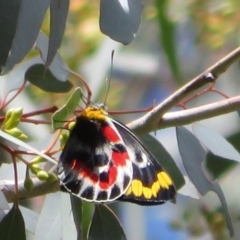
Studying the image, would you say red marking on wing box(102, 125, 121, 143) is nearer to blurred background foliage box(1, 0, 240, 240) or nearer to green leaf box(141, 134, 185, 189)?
green leaf box(141, 134, 185, 189)

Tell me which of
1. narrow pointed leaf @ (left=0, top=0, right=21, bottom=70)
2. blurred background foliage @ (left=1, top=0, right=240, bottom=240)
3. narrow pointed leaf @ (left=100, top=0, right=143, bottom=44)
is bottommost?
blurred background foliage @ (left=1, top=0, right=240, bottom=240)

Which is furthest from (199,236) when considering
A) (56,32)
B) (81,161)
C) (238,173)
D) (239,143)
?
(56,32)

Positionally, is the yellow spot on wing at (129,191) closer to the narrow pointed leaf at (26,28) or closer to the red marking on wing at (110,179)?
the red marking on wing at (110,179)

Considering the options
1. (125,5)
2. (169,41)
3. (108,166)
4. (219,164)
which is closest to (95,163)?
(108,166)

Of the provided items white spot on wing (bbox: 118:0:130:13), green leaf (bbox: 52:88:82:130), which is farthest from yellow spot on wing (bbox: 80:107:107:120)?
white spot on wing (bbox: 118:0:130:13)

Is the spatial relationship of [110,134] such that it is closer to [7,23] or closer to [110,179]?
[110,179]

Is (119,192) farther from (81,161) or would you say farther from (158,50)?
(158,50)

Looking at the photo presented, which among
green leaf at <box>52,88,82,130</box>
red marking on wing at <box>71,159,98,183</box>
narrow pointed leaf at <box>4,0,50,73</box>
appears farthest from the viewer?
red marking on wing at <box>71,159,98,183</box>
